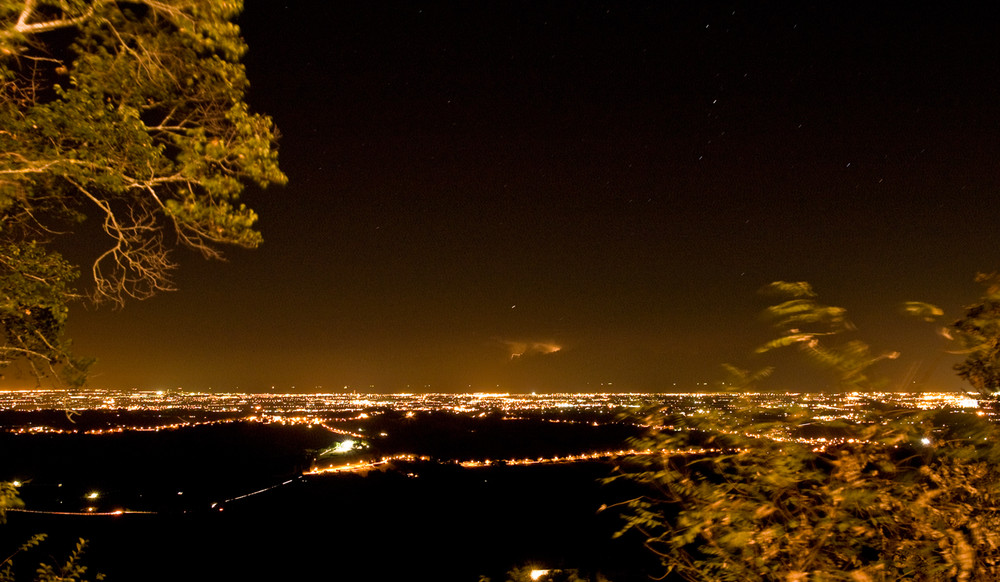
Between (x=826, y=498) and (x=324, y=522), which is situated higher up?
(x=826, y=498)

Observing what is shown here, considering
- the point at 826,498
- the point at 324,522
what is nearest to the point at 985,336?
the point at 826,498

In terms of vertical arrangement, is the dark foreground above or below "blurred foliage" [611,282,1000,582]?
below

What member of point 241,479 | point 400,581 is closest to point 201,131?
point 400,581

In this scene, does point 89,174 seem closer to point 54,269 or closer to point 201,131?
point 201,131

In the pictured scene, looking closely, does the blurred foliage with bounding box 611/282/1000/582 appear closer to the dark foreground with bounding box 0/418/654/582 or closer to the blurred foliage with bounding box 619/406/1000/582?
the blurred foliage with bounding box 619/406/1000/582

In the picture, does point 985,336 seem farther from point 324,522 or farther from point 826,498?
point 324,522

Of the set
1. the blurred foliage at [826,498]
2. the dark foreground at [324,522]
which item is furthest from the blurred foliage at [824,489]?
the dark foreground at [324,522]

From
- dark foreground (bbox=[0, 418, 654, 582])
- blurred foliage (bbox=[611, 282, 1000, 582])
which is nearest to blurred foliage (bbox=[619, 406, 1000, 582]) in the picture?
blurred foliage (bbox=[611, 282, 1000, 582])

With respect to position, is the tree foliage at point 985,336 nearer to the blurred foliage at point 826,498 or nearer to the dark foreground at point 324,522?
the blurred foliage at point 826,498
